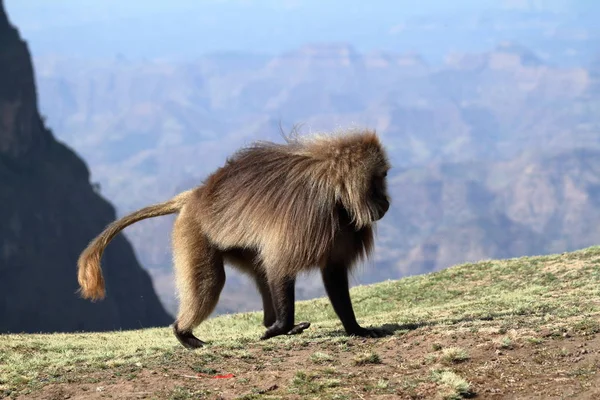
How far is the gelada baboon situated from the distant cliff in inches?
4335

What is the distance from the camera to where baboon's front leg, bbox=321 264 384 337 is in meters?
11.0

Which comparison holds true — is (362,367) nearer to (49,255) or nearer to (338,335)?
(338,335)

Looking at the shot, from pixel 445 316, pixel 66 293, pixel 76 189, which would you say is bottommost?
pixel 66 293

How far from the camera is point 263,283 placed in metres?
12.2

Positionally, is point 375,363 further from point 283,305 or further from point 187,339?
point 187,339

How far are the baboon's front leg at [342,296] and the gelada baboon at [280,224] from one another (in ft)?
0.04

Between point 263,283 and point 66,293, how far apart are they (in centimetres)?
12729

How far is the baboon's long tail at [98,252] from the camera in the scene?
12000 millimetres

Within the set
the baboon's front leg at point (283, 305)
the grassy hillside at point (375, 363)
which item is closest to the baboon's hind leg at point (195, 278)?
the grassy hillside at point (375, 363)

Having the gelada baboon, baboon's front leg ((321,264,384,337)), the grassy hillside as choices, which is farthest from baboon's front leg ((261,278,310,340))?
baboon's front leg ((321,264,384,337))

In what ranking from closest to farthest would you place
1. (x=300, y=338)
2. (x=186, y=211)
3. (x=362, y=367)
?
(x=362, y=367), (x=300, y=338), (x=186, y=211)

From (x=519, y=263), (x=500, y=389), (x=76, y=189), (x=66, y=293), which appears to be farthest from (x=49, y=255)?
(x=500, y=389)

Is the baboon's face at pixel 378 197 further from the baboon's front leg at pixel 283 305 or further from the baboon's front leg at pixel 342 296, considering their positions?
the baboon's front leg at pixel 283 305

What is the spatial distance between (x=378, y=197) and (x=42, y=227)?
5392 inches
